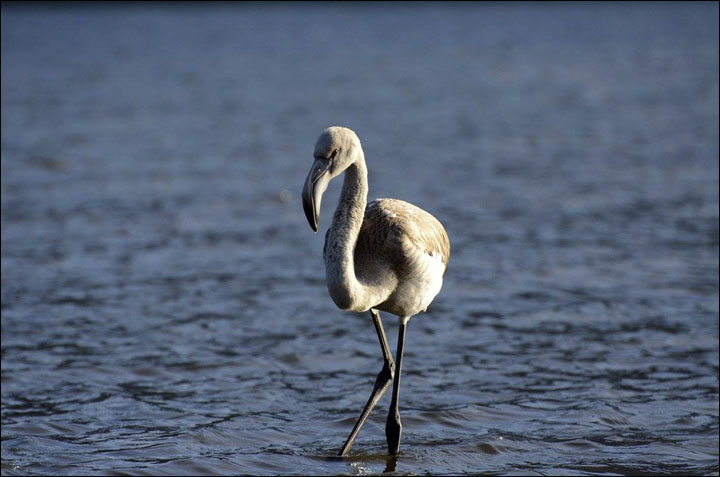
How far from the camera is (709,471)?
6.80 metres

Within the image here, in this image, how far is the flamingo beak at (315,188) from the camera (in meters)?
5.67

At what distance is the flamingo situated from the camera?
19.2 ft

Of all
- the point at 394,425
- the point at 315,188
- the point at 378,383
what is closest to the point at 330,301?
the point at 378,383

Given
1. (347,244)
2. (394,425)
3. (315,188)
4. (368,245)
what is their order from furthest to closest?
(394,425) < (368,245) < (347,244) < (315,188)

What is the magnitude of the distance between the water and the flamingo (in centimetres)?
119

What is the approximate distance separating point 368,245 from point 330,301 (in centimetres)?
493

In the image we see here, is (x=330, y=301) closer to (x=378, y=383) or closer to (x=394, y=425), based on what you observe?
(x=378, y=383)

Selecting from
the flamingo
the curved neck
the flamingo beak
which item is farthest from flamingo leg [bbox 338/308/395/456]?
the flamingo beak

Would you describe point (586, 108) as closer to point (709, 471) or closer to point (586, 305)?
point (586, 305)

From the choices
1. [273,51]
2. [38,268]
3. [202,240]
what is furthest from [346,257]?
[273,51]

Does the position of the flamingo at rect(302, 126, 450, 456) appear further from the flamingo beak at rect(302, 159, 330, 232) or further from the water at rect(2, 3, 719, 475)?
the water at rect(2, 3, 719, 475)

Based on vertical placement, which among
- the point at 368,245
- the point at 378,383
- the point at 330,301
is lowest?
the point at 330,301

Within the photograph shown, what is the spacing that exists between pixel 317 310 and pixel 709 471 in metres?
4.90

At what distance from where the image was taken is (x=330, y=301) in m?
11.2
